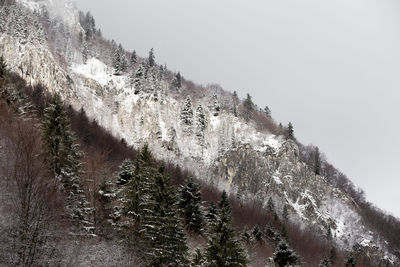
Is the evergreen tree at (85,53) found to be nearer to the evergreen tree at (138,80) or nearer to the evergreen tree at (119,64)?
the evergreen tree at (119,64)

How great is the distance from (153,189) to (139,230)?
119 inches

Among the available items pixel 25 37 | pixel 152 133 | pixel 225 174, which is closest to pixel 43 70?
pixel 25 37

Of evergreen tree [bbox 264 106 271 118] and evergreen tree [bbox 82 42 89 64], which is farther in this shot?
evergreen tree [bbox 264 106 271 118]

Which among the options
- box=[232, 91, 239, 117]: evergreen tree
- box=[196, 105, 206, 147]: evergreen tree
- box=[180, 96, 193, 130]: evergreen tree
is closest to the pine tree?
box=[232, 91, 239, 117]: evergreen tree

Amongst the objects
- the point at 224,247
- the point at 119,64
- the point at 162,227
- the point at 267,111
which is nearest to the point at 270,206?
the point at 267,111

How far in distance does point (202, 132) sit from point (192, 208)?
77.4 m

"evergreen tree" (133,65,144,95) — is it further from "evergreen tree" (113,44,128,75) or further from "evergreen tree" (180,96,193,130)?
"evergreen tree" (180,96,193,130)

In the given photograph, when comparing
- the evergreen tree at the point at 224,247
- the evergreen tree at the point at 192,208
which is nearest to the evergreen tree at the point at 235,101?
the evergreen tree at the point at 192,208

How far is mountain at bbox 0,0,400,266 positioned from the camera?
3479 inches

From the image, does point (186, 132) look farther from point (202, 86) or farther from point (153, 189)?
point (153, 189)

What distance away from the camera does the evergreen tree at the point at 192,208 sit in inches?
1198

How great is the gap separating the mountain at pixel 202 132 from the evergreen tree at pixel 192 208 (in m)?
53.6

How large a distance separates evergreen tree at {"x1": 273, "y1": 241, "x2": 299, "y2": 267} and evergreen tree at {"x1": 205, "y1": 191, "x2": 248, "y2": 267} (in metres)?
6.77

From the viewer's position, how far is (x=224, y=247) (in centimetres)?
1783
